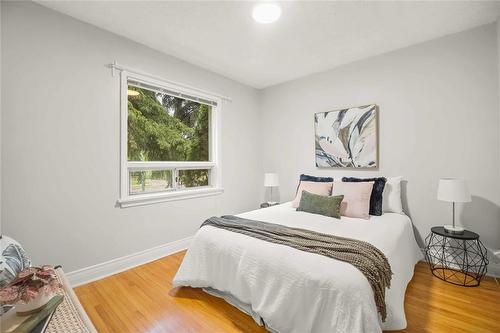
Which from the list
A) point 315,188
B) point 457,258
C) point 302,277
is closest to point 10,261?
point 302,277

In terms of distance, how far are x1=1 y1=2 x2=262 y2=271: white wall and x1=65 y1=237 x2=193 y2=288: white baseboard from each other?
2.8 inches

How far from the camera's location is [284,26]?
2418mm

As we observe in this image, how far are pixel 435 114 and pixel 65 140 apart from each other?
152 inches

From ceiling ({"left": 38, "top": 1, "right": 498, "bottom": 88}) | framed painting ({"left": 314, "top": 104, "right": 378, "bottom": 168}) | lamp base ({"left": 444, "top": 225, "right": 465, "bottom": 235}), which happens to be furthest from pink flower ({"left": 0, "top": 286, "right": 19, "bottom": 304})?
framed painting ({"left": 314, "top": 104, "right": 378, "bottom": 168})

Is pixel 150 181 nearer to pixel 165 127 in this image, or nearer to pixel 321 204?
pixel 165 127

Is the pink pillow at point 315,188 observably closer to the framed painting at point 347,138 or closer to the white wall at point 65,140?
the framed painting at point 347,138

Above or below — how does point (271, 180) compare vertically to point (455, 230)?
above

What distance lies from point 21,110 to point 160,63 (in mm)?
1483

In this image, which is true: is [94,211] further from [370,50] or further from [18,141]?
[370,50]

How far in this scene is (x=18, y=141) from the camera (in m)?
2.00

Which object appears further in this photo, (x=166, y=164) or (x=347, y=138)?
(x=347, y=138)

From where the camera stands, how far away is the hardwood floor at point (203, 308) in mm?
1730

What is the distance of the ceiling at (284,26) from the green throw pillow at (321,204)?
1.77 m

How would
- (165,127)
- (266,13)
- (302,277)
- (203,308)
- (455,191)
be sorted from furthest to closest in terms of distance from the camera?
(165,127) → (455,191) → (266,13) → (203,308) → (302,277)
